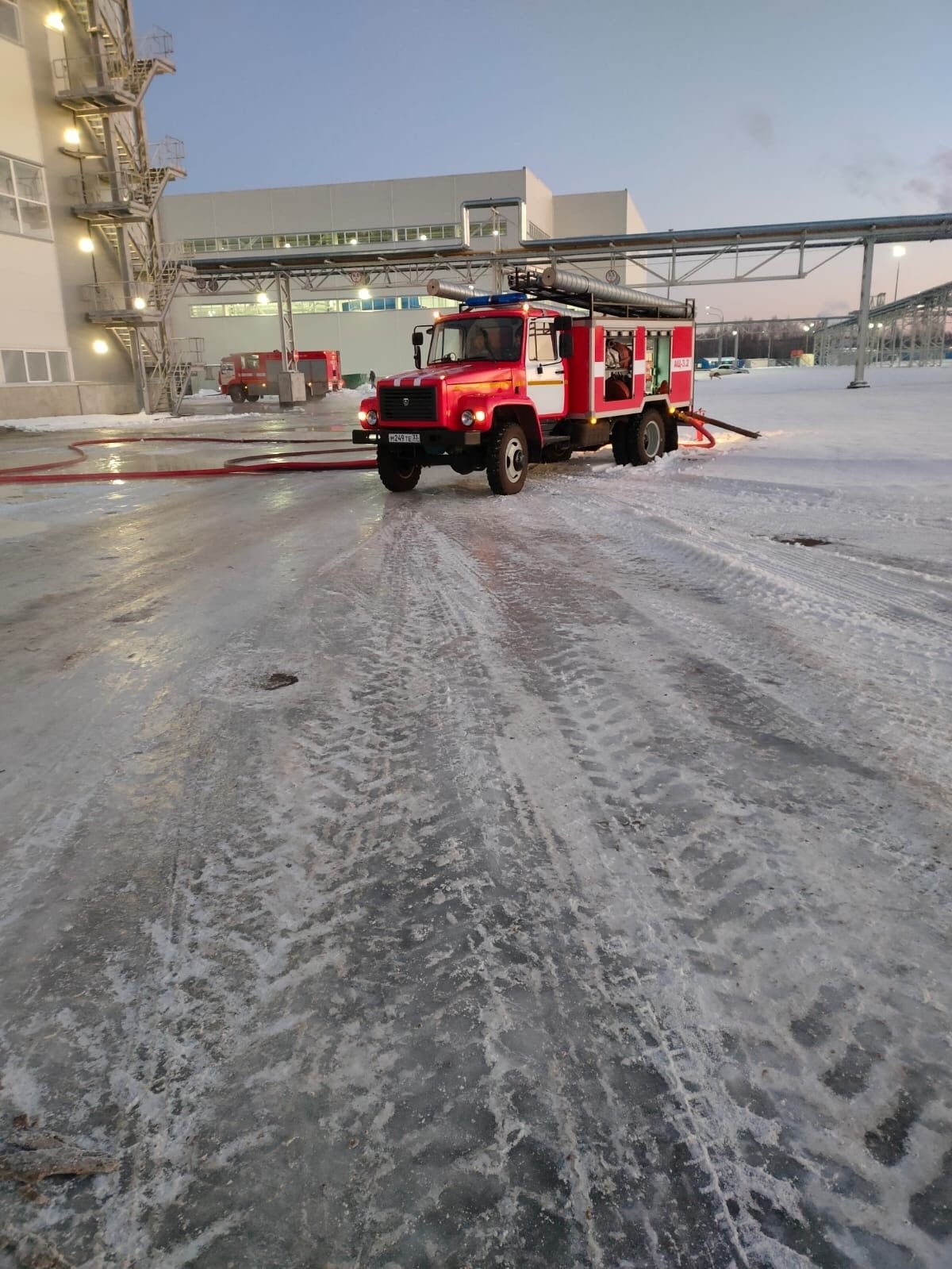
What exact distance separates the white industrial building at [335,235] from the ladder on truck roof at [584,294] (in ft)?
149

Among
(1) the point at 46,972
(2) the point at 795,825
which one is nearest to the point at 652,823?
(2) the point at 795,825

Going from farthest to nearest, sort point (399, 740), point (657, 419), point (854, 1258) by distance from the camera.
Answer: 1. point (657, 419)
2. point (399, 740)
3. point (854, 1258)

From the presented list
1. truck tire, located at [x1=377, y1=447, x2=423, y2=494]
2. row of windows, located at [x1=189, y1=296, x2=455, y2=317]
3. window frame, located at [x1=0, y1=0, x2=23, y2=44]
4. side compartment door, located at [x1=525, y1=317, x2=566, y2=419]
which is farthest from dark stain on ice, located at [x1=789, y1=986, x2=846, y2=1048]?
row of windows, located at [x1=189, y1=296, x2=455, y2=317]

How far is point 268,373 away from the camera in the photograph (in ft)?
145

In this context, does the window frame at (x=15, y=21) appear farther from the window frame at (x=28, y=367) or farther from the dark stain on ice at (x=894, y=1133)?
the dark stain on ice at (x=894, y=1133)

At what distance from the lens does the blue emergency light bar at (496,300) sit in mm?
11234

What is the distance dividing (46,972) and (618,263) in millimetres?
66569

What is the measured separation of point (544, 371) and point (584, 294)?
1767mm

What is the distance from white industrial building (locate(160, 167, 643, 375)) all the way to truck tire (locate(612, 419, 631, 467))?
4635cm

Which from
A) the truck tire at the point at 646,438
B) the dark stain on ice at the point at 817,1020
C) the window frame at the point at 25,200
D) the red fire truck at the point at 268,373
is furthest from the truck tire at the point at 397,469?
the red fire truck at the point at 268,373

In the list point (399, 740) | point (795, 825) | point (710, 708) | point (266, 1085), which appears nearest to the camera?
point (266, 1085)

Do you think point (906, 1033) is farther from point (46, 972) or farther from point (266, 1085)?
point (46, 972)

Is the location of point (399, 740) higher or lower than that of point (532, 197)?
lower

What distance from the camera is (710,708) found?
12.7ft
